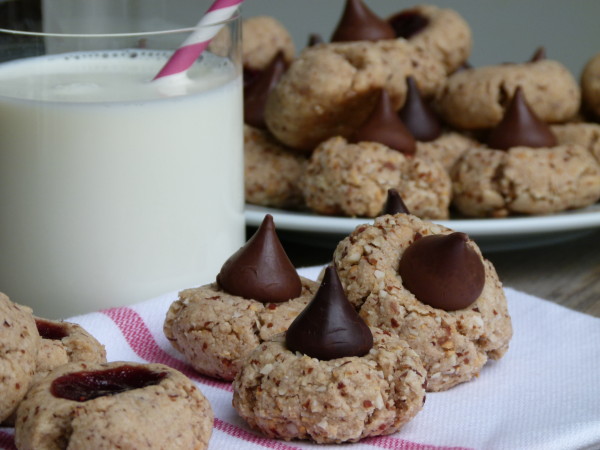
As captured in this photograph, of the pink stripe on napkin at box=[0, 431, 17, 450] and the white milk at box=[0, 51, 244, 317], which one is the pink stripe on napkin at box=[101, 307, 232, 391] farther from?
the pink stripe on napkin at box=[0, 431, 17, 450]

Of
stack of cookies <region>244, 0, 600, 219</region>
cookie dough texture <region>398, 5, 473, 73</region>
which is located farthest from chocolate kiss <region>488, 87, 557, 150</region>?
cookie dough texture <region>398, 5, 473, 73</region>

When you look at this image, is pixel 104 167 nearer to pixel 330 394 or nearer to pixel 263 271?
pixel 263 271

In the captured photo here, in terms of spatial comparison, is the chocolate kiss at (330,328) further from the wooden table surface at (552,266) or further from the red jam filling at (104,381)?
the wooden table surface at (552,266)

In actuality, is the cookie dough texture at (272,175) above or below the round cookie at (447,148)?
below

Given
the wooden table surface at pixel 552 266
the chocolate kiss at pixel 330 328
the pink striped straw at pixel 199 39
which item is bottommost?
the wooden table surface at pixel 552 266

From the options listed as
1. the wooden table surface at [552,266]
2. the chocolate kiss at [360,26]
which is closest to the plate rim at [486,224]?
the wooden table surface at [552,266]

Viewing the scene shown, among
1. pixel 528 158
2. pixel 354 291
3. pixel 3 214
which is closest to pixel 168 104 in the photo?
pixel 3 214

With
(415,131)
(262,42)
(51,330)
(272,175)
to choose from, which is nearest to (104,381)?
(51,330)
